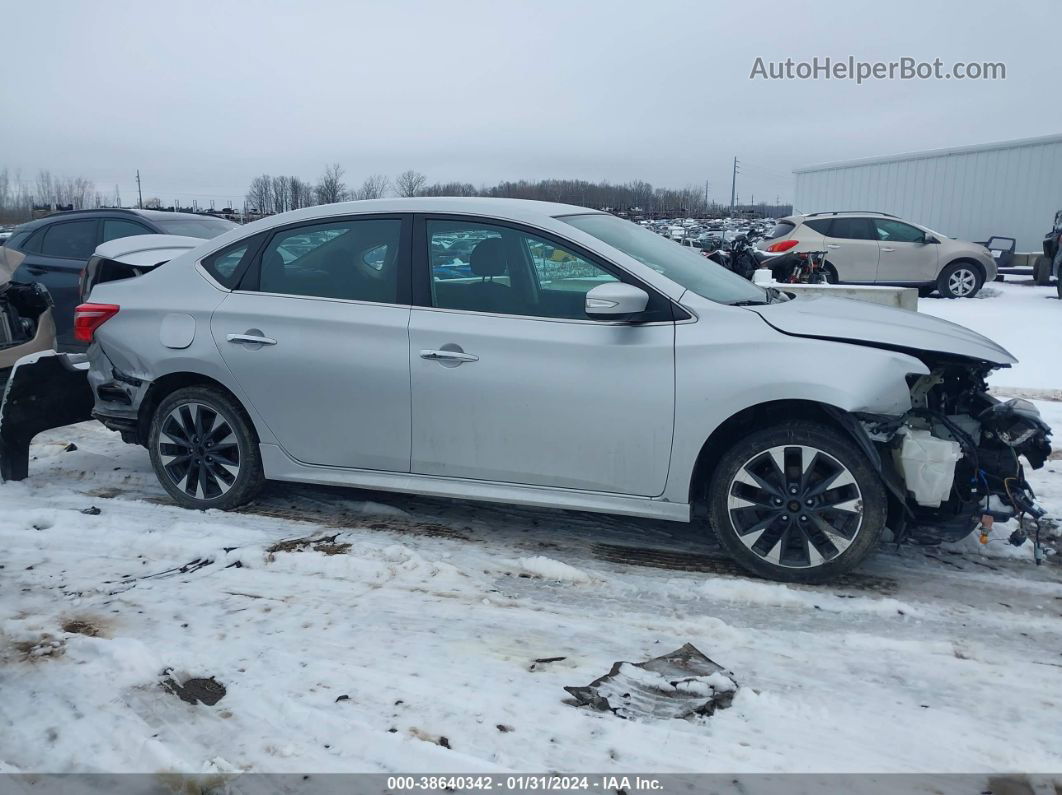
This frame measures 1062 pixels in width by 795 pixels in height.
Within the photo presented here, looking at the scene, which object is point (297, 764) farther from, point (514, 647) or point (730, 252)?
point (730, 252)

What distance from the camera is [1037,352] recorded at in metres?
9.75

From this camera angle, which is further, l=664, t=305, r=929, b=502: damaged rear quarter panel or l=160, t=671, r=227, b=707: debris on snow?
l=664, t=305, r=929, b=502: damaged rear quarter panel

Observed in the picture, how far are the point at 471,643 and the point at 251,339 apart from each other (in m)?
2.22

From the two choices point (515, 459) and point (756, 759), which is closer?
point (756, 759)

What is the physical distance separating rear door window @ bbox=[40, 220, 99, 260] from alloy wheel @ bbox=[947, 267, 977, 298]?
14472 mm

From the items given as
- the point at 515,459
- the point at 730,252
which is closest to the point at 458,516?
the point at 515,459

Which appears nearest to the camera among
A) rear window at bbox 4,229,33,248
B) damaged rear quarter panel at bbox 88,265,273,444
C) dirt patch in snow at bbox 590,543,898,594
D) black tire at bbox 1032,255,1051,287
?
dirt patch in snow at bbox 590,543,898,594

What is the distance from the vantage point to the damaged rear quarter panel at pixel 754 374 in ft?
12.4

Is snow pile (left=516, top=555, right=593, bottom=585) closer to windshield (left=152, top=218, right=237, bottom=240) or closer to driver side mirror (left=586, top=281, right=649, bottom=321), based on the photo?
driver side mirror (left=586, top=281, right=649, bottom=321)

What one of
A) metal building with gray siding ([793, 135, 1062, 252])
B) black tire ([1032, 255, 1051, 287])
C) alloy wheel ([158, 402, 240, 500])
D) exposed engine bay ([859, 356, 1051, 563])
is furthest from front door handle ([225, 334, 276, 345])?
metal building with gray siding ([793, 135, 1062, 252])

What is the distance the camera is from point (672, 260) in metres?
4.62

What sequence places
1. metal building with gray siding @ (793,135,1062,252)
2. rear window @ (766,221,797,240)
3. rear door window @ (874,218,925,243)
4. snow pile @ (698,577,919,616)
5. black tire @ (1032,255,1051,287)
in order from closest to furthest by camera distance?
snow pile @ (698,577,919,616) < rear door window @ (874,218,925,243) < rear window @ (766,221,797,240) < black tire @ (1032,255,1051,287) < metal building with gray siding @ (793,135,1062,252)

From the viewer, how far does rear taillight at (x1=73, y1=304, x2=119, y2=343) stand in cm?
510

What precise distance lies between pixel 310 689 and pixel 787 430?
90.4 inches
